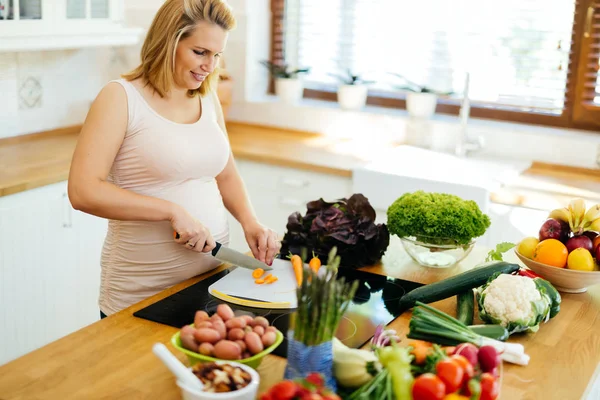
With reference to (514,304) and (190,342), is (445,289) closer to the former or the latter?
(514,304)

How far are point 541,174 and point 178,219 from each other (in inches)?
77.0

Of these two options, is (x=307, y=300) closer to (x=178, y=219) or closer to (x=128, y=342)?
(x=128, y=342)

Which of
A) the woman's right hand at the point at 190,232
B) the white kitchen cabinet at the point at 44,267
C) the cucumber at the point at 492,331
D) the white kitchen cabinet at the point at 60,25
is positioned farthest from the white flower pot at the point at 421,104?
the cucumber at the point at 492,331

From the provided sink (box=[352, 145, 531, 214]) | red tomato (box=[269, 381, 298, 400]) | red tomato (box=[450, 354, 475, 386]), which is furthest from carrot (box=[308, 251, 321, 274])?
sink (box=[352, 145, 531, 214])

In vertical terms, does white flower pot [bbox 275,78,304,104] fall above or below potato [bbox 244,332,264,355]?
above

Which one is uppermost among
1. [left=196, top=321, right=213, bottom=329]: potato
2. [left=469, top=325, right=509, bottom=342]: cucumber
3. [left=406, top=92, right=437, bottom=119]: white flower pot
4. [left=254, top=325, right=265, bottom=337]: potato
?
[left=406, top=92, right=437, bottom=119]: white flower pot

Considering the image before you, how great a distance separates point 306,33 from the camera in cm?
406

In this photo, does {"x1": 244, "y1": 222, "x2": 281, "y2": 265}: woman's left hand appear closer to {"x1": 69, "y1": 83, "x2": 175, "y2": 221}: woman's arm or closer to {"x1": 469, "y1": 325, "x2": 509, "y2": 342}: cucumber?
{"x1": 69, "y1": 83, "x2": 175, "y2": 221}: woman's arm

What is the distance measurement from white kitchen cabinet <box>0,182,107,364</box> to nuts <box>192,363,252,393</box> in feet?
5.64

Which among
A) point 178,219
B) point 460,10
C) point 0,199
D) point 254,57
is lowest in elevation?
point 0,199

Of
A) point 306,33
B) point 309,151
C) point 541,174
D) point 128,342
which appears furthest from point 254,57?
point 128,342

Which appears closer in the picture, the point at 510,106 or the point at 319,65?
the point at 510,106

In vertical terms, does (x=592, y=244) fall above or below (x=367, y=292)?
above

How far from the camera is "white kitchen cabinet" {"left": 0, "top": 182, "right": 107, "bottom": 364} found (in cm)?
276
